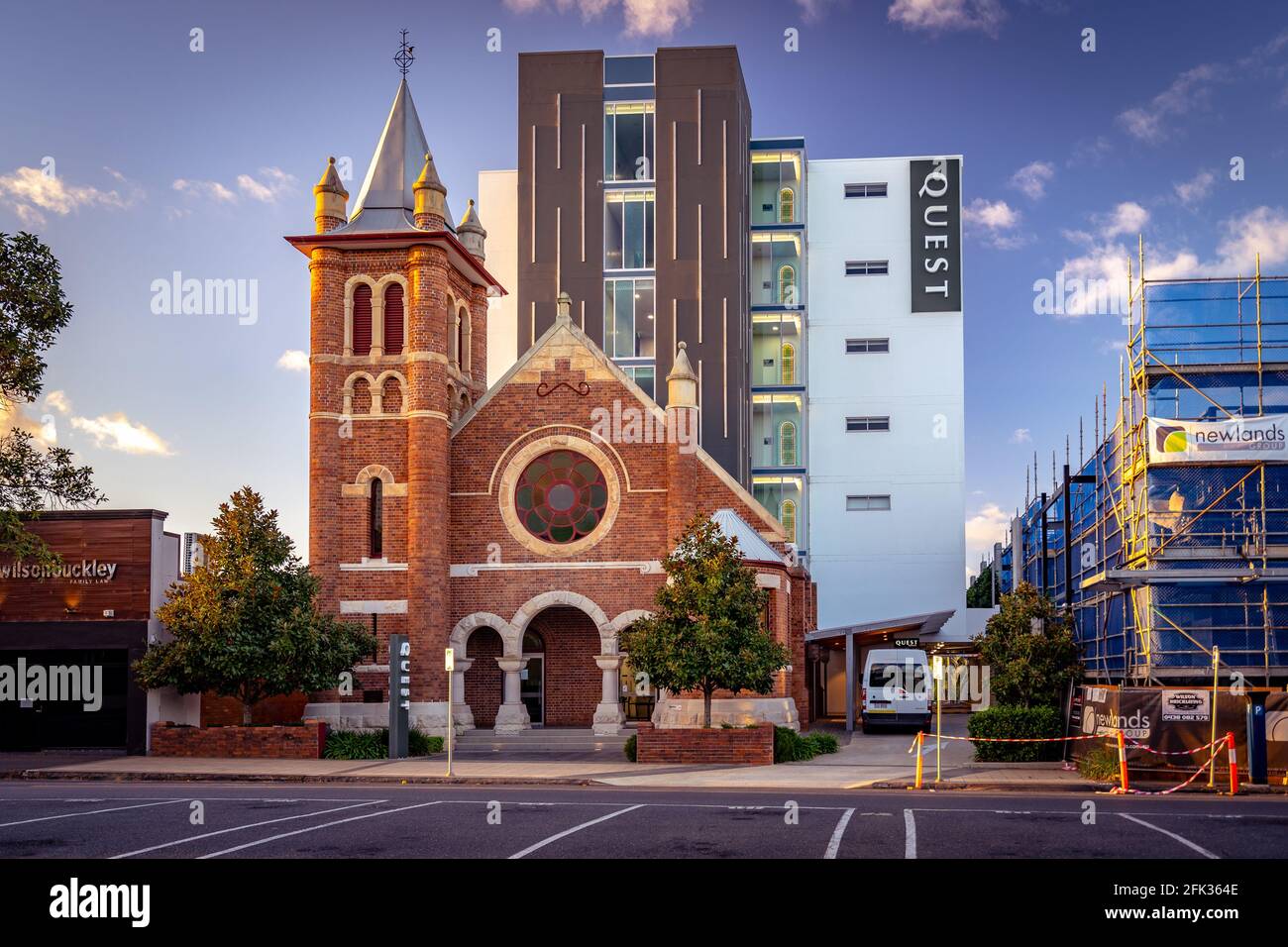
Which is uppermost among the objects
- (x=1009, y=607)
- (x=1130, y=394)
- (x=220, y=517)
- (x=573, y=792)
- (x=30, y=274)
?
(x=30, y=274)

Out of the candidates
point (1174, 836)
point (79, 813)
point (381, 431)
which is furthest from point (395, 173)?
point (1174, 836)

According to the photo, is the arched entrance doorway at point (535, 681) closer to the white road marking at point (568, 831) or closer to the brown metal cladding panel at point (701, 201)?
the white road marking at point (568, 831)

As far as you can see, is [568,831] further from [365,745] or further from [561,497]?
[561,497]

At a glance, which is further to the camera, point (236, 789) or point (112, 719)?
point (112, 719)

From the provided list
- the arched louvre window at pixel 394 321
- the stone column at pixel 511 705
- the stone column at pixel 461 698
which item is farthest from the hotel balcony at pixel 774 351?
the stone column at pixel 461 698

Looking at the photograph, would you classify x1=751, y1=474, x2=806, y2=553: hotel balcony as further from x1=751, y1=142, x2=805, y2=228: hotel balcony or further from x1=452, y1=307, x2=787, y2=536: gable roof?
x1=452, y1=307, x2=787, y2=536: gable roof

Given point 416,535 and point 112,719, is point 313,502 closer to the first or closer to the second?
point 416,535

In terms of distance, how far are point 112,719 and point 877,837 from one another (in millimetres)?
23601

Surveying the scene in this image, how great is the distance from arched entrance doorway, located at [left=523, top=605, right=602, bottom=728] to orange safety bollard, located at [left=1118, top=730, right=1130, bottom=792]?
18231 mm

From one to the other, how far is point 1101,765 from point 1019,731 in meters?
4.18

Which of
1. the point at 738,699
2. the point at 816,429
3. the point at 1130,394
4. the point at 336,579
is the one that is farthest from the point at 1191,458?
the point at 816,429

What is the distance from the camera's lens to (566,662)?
4031 centimetres

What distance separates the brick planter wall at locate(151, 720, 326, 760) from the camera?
31703mm

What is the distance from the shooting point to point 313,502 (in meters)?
37.8
